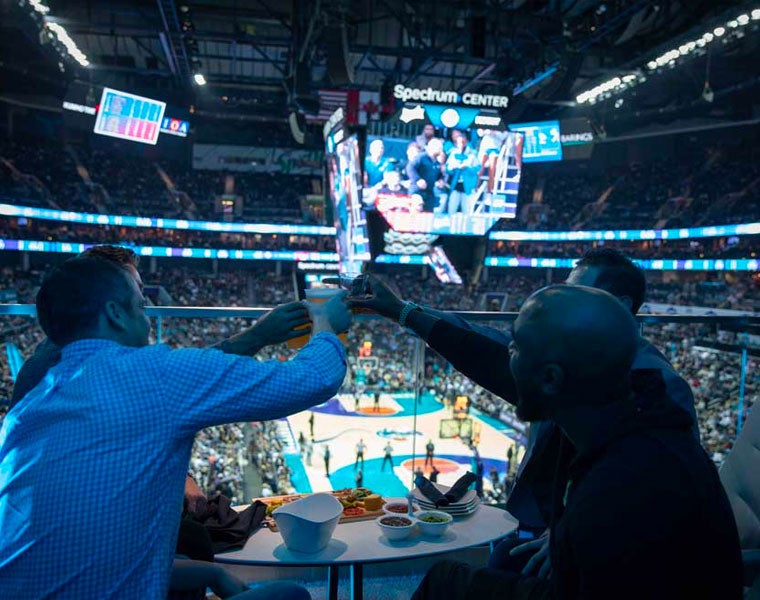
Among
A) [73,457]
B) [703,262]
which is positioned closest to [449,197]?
[703,262]

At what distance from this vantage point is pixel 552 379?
1.30m

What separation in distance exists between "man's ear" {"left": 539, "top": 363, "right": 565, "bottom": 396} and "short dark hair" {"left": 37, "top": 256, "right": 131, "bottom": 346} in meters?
1.12

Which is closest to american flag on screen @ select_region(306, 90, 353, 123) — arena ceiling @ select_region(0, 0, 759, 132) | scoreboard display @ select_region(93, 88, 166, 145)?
arena ceiling @ select_region(0, 0, 759, 132)

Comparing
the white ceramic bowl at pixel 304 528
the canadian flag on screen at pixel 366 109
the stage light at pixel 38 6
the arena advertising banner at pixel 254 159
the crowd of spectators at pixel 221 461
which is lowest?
the crowd of spectators at pixel 221 461

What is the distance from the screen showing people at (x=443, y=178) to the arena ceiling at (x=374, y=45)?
87.3 inches

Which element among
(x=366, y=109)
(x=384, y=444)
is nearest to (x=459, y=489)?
(x=384, y=444)

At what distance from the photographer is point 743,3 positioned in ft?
43.5

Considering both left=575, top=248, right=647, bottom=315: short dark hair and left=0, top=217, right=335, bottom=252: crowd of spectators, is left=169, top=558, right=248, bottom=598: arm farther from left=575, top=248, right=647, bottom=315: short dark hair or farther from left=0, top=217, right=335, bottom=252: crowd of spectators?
left=0, top=217, right=335, bottom=252: crowd of spectators

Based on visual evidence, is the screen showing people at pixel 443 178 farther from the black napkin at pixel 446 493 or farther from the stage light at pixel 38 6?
the black napkin at pixel 446 493

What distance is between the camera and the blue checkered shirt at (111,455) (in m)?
1.29

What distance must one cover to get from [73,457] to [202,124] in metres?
31.7

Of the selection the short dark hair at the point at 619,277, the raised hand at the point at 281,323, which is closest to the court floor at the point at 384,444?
the short dark hair at the point at 619,277

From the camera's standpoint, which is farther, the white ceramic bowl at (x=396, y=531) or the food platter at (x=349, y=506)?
the food platter at (x=349, y=506)

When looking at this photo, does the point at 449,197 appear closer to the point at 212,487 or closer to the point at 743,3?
the point at 743,3
